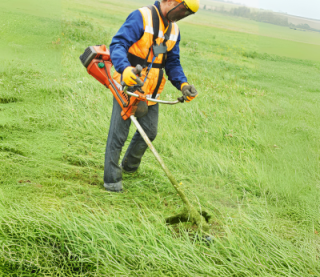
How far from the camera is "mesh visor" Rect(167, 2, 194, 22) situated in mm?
2452

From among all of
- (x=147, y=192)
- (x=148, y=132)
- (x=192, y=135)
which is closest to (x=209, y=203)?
(x=147, y=192)

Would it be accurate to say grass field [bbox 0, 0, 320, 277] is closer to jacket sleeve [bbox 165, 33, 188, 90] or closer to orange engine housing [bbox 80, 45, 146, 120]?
orange engine housing [bbox 80, 45, 146, 120]

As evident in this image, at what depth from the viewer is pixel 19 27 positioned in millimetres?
6574

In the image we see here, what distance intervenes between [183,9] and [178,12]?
0.05 meters

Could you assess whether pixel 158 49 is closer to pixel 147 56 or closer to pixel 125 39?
pixel 147 56

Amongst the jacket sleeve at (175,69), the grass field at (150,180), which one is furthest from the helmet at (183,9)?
the grass field at (150,180)

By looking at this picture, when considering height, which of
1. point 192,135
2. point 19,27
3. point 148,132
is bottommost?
point 192,135

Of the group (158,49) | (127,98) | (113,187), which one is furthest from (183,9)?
(113,187)

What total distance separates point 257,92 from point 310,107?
131 cm

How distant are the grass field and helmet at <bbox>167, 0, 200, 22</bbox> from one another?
1668mm

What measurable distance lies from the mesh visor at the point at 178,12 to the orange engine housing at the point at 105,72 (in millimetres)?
735

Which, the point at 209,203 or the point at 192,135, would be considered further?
the point at 192,135

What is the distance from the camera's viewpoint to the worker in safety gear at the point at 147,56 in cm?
246

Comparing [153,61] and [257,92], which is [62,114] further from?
[257,92]
